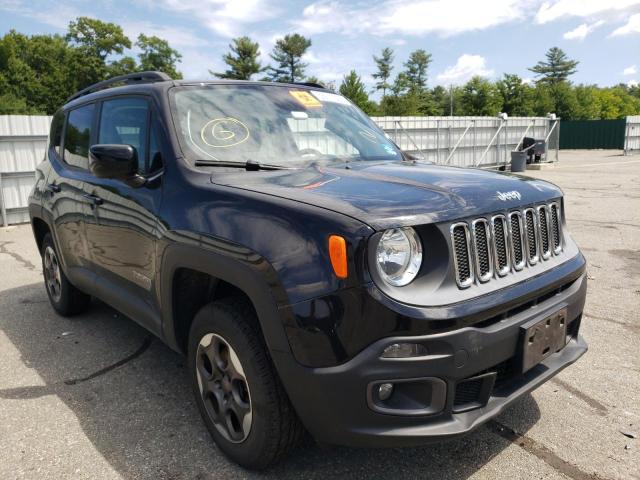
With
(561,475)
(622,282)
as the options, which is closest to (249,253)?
(561,475)

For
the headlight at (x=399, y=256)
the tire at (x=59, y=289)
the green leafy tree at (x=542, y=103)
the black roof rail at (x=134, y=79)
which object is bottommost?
the tire at (x=59, y=289)

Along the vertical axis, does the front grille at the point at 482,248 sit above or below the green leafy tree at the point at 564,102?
below

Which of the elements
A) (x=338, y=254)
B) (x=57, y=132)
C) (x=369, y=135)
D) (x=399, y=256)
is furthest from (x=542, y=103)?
(x=338, y=254)

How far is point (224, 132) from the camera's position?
2.94 metres

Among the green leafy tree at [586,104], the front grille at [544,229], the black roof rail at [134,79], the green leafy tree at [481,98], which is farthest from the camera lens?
the green leafy tree at [586,104]

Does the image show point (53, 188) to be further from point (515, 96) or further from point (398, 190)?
point (515, 96)

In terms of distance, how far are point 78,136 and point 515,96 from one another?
6777cm

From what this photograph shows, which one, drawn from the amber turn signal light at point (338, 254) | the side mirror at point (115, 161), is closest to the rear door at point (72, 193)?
the side mirror at point (115, 161)

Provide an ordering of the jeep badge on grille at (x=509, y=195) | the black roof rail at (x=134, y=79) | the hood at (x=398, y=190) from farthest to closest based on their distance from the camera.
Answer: the black roof rail at (x=134, y=79)
the jeep badge on grille at (x=509, y=195)
the hood at (x=398, y=190)

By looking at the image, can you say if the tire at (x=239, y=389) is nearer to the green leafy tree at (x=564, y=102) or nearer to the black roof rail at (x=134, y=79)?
the black roof rail at (x=134, y=79)

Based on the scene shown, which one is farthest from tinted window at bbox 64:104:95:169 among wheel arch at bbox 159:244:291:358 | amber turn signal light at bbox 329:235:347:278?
amber turn signal light at bbox 329:235:347:278

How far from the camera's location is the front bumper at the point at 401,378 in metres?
1.88

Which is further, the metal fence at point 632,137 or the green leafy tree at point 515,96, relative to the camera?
the green leafy tree at point 515,96

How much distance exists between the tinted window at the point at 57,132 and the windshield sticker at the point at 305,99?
223 cm
